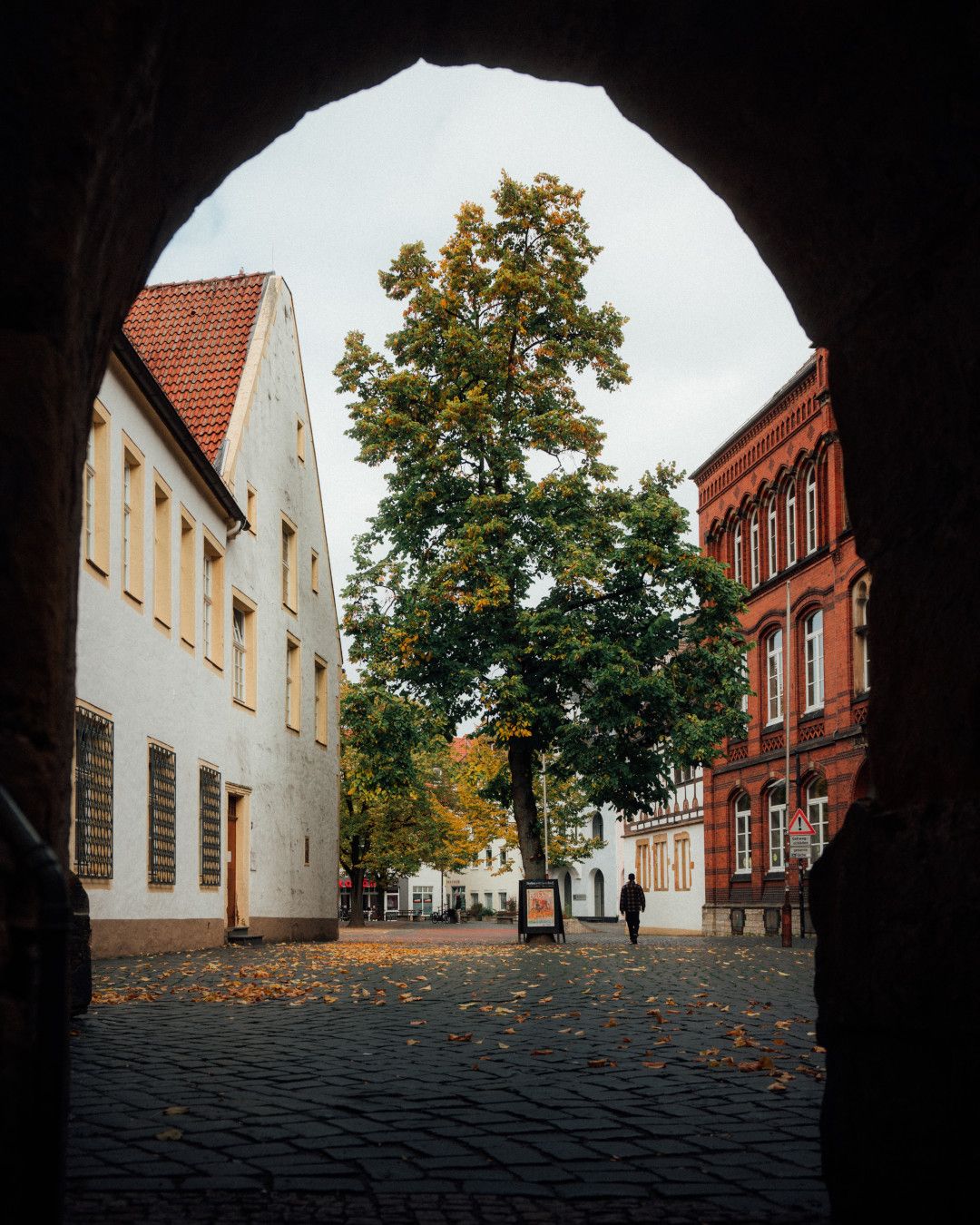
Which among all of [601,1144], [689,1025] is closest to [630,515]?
[689,1025]

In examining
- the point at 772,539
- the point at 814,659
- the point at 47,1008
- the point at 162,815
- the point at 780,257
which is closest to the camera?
the point at 47,1008

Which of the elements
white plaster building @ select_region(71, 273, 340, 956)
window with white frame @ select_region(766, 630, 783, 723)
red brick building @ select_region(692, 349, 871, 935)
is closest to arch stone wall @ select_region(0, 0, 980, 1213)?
white plaster building @ select_region(71, 273, 340, 956)

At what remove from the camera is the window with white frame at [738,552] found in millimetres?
43562

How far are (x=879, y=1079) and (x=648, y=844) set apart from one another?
5569 centimetres

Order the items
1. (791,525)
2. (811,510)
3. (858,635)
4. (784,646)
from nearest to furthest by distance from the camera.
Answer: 1. (858,635)
2. (811,510)
3. (784,646)
4. (791,525)

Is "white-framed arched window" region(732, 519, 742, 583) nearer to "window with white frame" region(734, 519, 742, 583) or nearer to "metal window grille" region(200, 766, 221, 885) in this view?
"window with white frame" region(734, 519, 742, 583)

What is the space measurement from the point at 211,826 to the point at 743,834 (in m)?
23.5

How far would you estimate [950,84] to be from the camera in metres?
4.14

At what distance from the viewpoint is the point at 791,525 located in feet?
130

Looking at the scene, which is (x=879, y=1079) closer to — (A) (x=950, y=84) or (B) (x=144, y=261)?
(A) (x=950, y=84)

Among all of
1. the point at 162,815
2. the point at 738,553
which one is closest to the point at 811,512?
the point at 738,553

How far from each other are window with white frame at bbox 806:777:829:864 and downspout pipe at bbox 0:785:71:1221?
34811mm

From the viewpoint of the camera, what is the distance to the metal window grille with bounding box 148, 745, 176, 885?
1989 cm

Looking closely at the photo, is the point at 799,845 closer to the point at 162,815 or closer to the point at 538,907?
the point at 538,907
